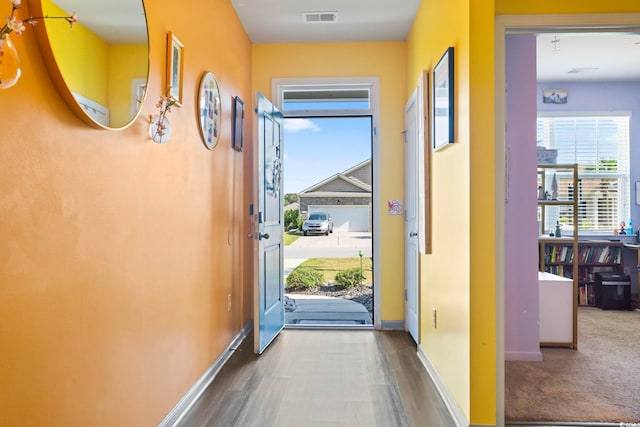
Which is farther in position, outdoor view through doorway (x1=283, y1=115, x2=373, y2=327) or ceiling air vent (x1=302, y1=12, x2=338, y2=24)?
outdoor view through doorway (x1=283, y1=115, x2=373, y2=327)

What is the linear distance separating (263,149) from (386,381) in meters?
2.04

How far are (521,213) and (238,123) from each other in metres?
2.46

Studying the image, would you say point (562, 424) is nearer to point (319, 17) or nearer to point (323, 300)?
point (319, 17)

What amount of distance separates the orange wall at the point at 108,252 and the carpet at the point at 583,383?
1.94m

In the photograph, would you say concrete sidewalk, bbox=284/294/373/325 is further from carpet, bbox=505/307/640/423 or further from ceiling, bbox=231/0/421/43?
ceiling, bbox=231/0/421/43

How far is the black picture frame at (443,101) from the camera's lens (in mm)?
2449

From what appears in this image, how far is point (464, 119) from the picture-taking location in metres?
2.26

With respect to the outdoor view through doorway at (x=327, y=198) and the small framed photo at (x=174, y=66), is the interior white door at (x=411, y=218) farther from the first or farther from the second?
the outdoor view through doorway at (x=327, y=198)

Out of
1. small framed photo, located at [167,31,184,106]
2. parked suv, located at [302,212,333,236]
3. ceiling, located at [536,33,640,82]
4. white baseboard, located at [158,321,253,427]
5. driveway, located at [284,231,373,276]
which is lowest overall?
white baseboard, located at [158,321,253,427]

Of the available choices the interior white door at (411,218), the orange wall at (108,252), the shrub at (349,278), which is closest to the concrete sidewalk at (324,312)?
the interior white door at (411,218)

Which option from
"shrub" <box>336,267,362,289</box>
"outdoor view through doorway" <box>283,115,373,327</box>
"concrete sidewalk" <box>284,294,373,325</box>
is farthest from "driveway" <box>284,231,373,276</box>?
→ "concrete sidewalk" <box>284,294,373,325</box>

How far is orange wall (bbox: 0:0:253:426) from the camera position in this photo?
3.87 ft

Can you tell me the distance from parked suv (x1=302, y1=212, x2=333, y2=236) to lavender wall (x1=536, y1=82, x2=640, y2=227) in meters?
5.30

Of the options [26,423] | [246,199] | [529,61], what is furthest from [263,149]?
[26,423]
